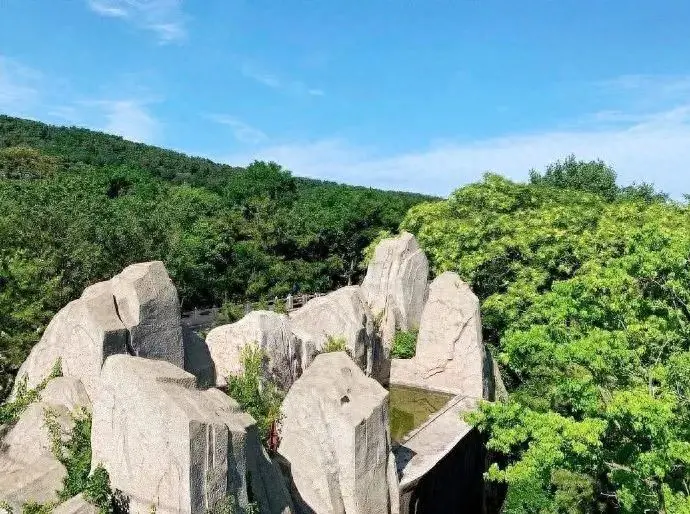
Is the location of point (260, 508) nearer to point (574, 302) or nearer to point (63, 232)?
point (574, 302)

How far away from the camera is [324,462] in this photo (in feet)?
37.6

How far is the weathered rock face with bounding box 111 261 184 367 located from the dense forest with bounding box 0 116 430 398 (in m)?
3.93

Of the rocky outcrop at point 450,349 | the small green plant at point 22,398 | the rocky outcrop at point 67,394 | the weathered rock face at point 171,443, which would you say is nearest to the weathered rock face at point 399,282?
the rocky outcrop at point 450,349

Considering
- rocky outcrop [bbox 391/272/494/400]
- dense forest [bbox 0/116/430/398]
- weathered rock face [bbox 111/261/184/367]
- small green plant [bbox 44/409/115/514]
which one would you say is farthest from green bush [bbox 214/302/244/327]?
small green plant [bbox 44/409/115/514]

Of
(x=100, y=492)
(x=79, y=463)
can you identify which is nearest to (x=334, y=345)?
(x=79, y=463)

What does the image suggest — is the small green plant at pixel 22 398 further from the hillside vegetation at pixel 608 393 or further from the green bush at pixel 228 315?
the green bush at pixel 228 315

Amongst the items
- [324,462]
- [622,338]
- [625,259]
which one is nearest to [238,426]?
[324,462]

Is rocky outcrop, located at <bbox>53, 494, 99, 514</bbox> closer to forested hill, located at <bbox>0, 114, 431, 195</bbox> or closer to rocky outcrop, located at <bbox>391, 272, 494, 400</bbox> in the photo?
rocky outcrop, located at <bbox>391, 272, 494, 400</bbox>

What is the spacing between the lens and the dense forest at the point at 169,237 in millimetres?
17031

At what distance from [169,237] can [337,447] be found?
16.1 meters

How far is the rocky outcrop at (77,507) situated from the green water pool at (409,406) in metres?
7.49

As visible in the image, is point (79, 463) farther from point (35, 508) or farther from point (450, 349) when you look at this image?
point (450, 349)

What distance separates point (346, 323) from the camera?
18250mm

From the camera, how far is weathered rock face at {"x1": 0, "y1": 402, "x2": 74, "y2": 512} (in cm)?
979
